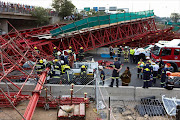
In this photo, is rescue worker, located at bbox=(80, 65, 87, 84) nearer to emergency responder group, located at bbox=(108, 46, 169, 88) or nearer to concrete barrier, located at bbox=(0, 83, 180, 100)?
concrete barrier, located at bbox=(0, 83, 180, 100)

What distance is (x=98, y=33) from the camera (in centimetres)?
1981

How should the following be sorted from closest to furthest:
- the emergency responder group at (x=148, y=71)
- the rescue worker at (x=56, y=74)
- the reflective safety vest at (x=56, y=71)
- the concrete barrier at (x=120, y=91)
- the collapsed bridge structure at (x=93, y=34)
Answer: the concrete barrier at (x=120, y=91) < the emergency responder group at (x=148, y=71) < the rescue worker at (x=56, y=74) < the reflective safety vest at (x=56, y=71) < the collapsed bridge structure at (x=93, y=34)

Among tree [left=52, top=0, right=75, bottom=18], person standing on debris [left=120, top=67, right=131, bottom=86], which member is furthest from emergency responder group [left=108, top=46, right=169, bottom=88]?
tree [left=52, top=0, right=75, bottom=18]

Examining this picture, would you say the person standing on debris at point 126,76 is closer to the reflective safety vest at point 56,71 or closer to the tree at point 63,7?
the reflective safety vest at point 56,71

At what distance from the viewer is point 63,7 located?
45438 mm

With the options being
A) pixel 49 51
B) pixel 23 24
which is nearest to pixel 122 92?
pixel 49 51

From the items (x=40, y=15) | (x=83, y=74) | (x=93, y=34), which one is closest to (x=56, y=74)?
(x=83, y=74)

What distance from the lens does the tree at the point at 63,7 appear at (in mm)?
45875

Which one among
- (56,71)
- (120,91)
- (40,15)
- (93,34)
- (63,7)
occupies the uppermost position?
(63,7)

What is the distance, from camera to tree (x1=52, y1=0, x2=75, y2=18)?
1806 inches

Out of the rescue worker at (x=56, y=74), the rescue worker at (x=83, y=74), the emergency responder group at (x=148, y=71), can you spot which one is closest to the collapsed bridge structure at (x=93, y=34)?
the emergency responder group at (x=148, y=71)

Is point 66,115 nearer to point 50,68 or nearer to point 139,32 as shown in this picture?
point 50,68

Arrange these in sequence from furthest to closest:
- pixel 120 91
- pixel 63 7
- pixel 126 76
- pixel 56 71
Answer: pixel 63 7 → pixel 56 71 → pixel 126 76 → pixel 120 91

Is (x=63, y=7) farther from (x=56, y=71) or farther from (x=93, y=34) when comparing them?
(x=56, y=71)
